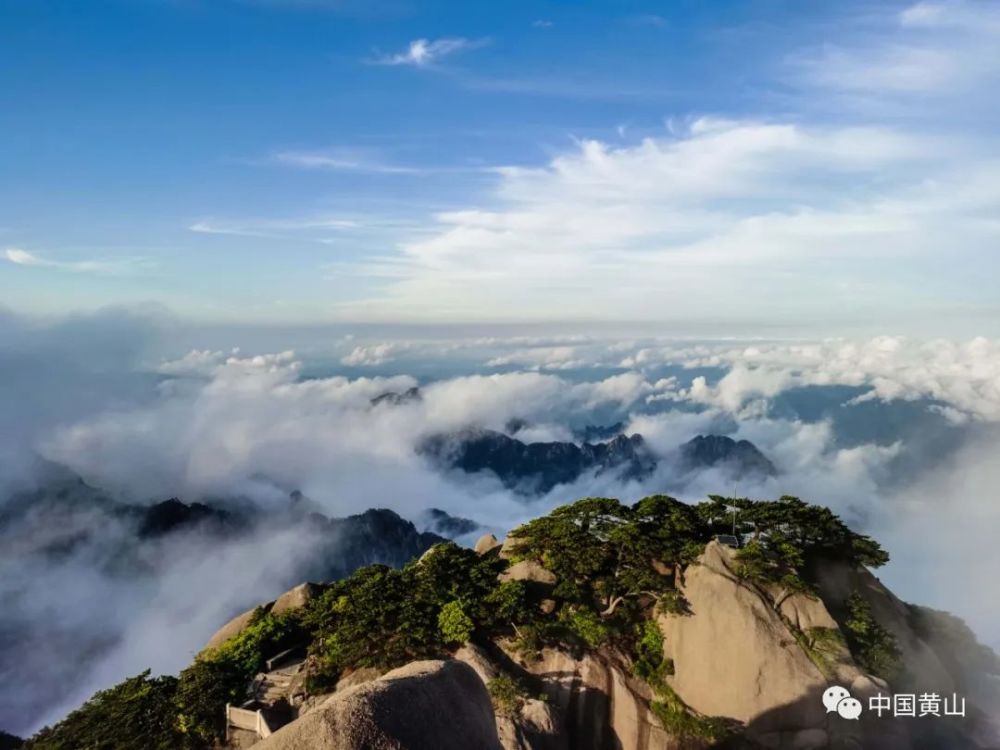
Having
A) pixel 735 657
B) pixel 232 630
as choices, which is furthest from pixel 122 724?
pixel 735 657

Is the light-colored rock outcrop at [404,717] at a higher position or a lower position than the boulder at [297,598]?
higher

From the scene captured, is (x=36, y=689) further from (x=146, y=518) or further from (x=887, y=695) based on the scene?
(x=887, y=695)

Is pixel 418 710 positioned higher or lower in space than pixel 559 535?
higher

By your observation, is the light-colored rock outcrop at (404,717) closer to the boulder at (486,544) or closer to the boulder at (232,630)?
the boulder at (232,630)

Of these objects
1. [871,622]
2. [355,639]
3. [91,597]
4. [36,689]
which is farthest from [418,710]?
[91,597]

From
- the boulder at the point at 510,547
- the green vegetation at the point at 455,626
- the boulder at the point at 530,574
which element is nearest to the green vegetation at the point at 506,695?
the green vegetation at the point at 455,626

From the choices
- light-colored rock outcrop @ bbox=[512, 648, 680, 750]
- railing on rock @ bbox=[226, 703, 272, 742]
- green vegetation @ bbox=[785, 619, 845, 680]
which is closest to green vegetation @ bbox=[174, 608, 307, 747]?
railing on rock @ bbox=[226, 703, 272, 742]
